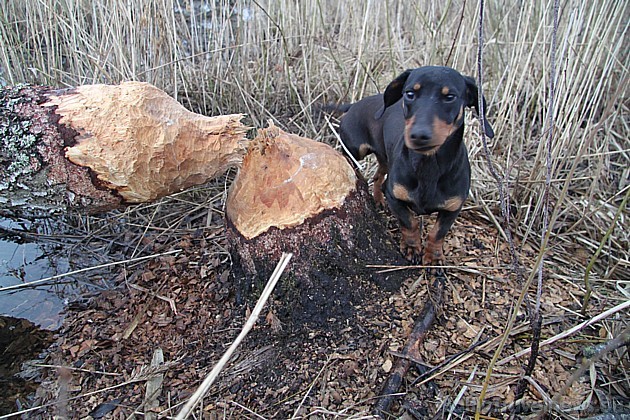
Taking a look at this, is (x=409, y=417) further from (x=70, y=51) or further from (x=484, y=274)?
(x=70, y=51)

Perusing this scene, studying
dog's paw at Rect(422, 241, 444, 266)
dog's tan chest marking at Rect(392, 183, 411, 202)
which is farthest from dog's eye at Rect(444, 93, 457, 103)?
dog's paw at Rect(422, 241, 444, 266)

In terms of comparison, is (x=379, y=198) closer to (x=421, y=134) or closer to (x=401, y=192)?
(x=401, y=192)

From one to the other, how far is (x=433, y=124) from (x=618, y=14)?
1.85 meters

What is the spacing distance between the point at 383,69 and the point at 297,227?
2272 millimetres

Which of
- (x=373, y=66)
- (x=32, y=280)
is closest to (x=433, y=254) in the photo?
(x=373, y=66)

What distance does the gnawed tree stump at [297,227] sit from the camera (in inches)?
72.3

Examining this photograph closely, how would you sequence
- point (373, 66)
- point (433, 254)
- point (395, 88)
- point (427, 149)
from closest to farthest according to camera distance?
point (427, 149), point (395, 88), point (433, 254), point (373, 66)

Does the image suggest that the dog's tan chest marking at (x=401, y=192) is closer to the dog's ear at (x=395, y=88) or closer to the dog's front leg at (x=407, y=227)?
the dog's front leg at (x=407, y=227)

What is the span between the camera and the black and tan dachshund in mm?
1794

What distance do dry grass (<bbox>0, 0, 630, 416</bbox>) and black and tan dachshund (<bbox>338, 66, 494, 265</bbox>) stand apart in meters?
0.55

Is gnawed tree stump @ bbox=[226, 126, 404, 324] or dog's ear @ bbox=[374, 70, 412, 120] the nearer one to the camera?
gnawed tree stump @ bbox=[226, 126, 404, 324]

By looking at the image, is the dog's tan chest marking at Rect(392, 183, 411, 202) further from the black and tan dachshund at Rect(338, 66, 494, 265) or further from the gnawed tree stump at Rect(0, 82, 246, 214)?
the gnawed tree stump at Rect(0, 82, 246, 214)

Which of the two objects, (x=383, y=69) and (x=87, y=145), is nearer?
(x=87, y=145)

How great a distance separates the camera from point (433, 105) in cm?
182
